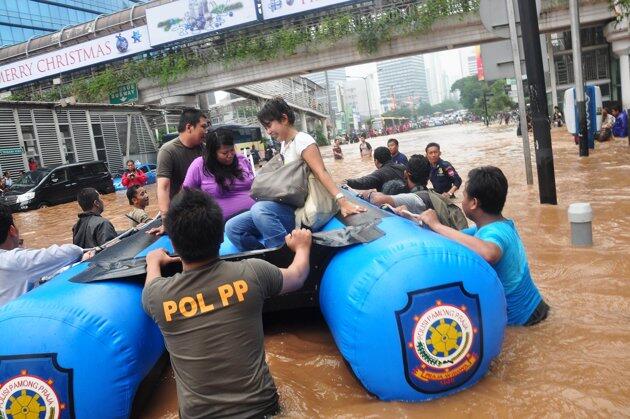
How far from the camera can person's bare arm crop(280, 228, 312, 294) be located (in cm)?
246

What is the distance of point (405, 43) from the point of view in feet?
64.0

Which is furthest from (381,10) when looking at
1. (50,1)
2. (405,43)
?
(50,1)

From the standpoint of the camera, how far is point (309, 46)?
67.5ft

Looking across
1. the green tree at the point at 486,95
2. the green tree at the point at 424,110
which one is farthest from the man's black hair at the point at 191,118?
the green tree at the point at 424,110

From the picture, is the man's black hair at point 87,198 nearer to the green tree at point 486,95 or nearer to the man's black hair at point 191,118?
the man's black hair at point 191,118

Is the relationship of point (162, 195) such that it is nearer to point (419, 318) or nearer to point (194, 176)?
point (194, 176)

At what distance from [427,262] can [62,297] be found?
A: 1.87 m

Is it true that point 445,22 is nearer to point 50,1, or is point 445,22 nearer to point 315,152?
point 315,152

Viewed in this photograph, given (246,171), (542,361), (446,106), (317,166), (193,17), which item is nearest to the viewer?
(542,361)

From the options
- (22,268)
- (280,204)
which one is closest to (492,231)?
(280,204)

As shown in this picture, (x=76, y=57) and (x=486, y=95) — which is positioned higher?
(x=76, y=57)

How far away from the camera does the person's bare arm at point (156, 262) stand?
8.09ft

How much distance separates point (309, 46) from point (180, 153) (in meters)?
17.5

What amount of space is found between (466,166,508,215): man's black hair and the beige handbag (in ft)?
3.17
